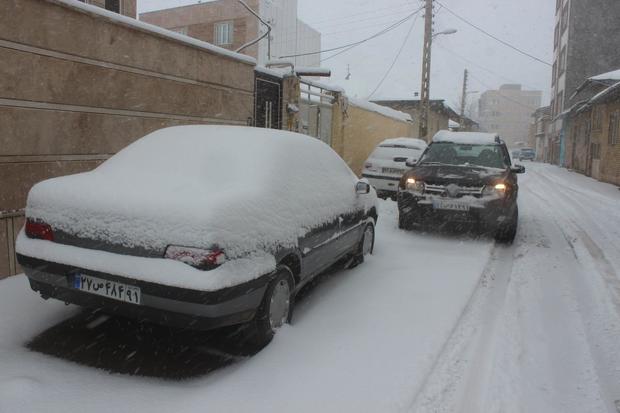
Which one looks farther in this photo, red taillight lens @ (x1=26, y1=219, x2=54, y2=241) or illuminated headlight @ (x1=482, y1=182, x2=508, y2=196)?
illuminated headlight @ (x1=482, y1=182, x2=508, y2=196)

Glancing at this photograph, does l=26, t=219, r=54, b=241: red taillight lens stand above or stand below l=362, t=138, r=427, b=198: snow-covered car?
below

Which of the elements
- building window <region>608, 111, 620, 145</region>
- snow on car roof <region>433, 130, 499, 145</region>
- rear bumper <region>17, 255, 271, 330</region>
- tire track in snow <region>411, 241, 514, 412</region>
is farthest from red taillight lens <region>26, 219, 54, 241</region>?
building window <region>608, 111, 620, 145</region>

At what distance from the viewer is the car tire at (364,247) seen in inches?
213

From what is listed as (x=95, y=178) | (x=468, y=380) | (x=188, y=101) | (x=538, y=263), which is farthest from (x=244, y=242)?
(x=188, y=101)

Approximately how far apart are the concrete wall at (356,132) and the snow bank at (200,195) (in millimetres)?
8538

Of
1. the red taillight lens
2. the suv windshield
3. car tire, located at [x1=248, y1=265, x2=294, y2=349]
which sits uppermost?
the suv windshield

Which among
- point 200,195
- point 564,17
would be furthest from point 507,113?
point 200,195

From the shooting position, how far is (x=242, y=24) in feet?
116

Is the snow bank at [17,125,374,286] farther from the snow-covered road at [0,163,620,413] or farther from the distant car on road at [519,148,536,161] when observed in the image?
the distant car on road at [519,148,536,161]

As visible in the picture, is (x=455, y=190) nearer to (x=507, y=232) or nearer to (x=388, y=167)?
(x=507, y=232)

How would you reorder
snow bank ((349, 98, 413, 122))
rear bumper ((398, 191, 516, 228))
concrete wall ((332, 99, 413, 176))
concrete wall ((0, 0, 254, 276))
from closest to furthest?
concrete wall ((0, 0, 254, 276))
rear bumper ((398, 191, 516, 228))
concrete wall ((332, 99, 413, 176))
snow bank ((349, 98, 413, 122))

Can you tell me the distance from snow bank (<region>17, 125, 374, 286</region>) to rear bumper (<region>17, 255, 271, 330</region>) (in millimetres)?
191

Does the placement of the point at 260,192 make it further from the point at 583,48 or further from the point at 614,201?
the point at 583,48

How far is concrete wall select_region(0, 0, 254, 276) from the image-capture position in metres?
4.62
